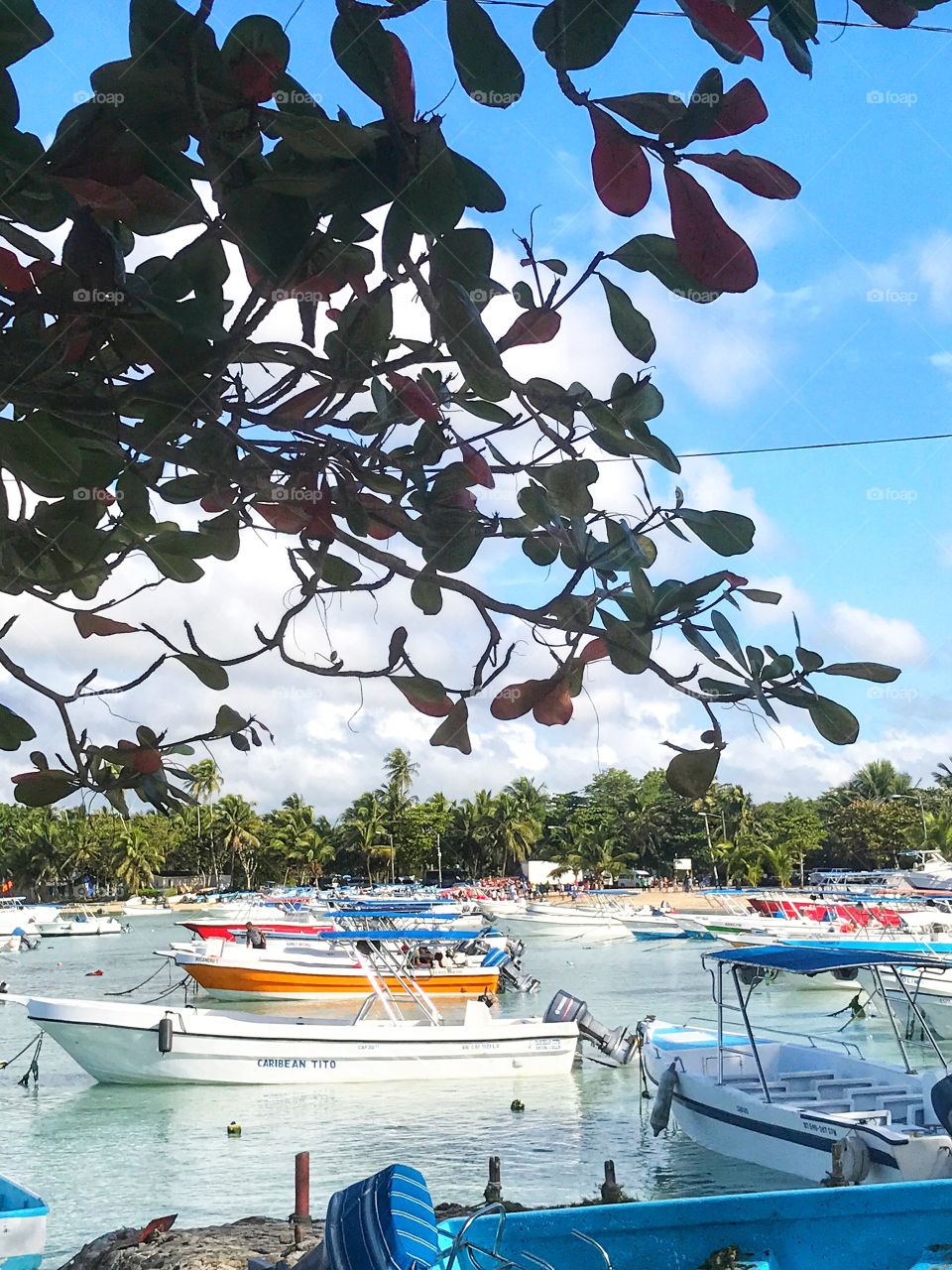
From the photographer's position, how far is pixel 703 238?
133cm

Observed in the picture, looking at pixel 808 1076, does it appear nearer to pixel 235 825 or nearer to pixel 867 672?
pixel 867 672

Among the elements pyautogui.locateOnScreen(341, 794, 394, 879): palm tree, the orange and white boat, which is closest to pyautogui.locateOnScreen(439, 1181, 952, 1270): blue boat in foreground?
the orange and white boat

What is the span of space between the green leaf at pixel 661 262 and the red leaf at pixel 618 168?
0.33ft

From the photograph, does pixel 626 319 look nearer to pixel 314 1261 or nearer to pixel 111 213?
pixel 111 213

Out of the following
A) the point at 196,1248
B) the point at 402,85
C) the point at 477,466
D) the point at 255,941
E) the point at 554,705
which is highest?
the point at 402,85

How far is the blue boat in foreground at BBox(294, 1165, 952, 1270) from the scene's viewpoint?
502cm

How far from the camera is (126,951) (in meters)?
43.3

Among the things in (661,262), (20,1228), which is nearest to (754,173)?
(661,262)

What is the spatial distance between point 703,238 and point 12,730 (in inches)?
62.2

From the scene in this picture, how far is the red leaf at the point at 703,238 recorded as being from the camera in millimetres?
1333

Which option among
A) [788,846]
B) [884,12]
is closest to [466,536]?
[884,12]

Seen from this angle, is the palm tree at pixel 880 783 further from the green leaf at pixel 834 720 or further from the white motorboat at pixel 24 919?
the green leaf at pixel 834 720

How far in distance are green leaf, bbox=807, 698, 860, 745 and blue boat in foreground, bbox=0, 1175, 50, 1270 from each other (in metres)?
6.86

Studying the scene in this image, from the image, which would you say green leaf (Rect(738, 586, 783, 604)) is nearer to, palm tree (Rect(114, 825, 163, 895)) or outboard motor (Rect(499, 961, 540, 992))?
outboard motor (Rect(499, 961, 540, 992))
